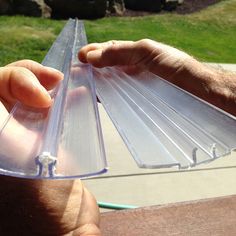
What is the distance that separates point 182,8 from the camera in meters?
12.1

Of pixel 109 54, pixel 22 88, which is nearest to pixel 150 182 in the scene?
pixel 109 54

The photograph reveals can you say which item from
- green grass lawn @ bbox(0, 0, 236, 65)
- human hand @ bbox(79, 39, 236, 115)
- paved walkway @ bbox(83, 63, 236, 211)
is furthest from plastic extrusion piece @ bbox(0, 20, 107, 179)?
green grass lawn @ bbox(0, 0, 236, 65)

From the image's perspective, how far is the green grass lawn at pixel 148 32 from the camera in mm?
7811

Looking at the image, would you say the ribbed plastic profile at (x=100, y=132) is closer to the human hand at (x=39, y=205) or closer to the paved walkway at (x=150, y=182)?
the human hand at (x=39, y=205)

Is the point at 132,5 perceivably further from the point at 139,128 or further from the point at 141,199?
the point at 139,128

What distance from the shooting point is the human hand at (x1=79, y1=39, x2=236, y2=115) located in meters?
2.32

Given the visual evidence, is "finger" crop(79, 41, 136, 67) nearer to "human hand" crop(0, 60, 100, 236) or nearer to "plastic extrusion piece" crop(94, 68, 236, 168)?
"plastic extrusion piece" crop(94, 68, 236, 168)

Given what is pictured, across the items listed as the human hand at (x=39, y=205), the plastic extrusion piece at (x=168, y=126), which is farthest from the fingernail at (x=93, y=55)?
the human hand at (x=39, y=205)

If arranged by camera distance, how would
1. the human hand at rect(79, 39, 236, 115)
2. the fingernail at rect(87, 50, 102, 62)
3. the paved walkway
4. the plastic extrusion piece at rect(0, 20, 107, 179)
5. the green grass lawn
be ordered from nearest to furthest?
the plastic extrusion piece at rect(0, 20, 107, 179)
the fingernail at rect(87, 50, 102, 62)
the human hand at rect(79, 39, 236, 115)
the paved walkway
the green grass lawn

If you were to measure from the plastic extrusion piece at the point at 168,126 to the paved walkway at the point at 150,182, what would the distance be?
98.4 inches

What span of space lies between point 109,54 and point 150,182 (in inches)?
79.0

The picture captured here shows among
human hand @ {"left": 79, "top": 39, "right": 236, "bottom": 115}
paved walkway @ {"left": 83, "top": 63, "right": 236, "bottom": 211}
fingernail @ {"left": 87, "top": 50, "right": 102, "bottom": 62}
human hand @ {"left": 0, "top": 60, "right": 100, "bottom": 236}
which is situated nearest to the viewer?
human hand @ {"left": 0, "top": 60, "right": 100, "bottom": 236}

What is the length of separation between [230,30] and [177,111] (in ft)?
33.6

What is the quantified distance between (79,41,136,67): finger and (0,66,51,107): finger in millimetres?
691
